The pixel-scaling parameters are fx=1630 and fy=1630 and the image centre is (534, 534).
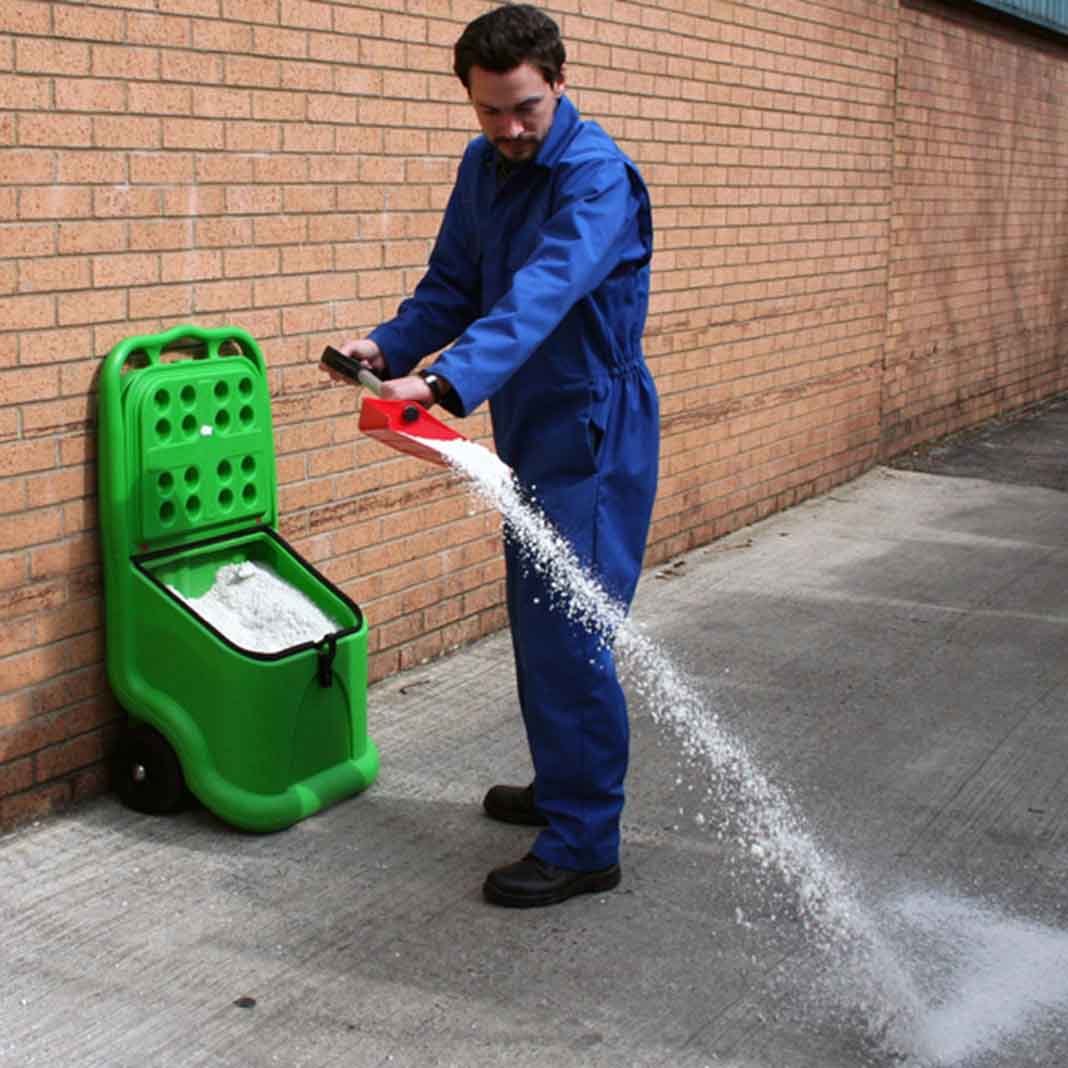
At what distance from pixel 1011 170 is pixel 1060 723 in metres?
7.22

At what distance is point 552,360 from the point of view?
11.5ft

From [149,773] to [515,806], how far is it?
0.92 m

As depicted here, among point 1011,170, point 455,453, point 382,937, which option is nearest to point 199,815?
point 382,937

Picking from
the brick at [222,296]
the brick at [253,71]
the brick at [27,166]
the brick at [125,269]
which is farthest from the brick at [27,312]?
the brick at [253,71]

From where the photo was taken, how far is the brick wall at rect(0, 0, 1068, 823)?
3.91 m

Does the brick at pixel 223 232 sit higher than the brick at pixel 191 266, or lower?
higher

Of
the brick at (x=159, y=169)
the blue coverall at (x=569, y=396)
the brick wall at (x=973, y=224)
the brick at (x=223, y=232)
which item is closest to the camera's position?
the blue coverall at (x=569, y=396)

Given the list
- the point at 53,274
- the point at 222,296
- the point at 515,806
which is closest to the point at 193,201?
the point at 222,296

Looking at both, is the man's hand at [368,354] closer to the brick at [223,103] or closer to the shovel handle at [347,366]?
the shovel handle at [347,366]

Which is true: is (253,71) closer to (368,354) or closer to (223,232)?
(223,232)

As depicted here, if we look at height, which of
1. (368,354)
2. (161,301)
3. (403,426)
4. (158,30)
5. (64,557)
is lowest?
(64,557)

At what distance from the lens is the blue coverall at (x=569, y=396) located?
339 centimetres

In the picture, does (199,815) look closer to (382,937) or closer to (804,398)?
(382,937)

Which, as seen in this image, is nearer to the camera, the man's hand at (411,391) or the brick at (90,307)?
the man's hand at (411,391)
